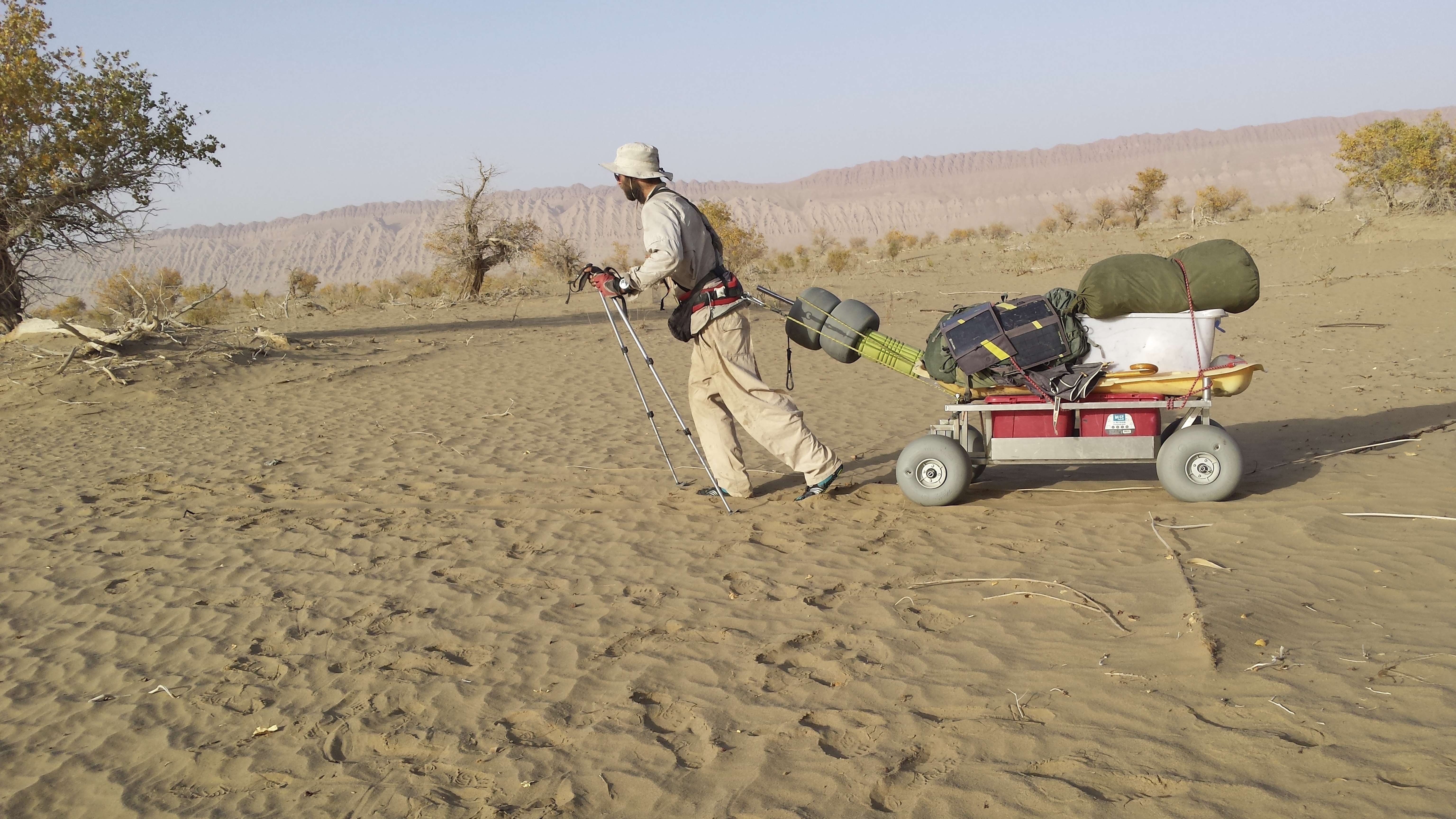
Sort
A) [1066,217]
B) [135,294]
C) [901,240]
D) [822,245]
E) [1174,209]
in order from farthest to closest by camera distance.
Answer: [822,245] < [1066,217] < [901,240] < [1174,209] < [135,294]

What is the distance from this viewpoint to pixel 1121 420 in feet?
19.8

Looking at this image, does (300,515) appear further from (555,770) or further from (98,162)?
(98,162)

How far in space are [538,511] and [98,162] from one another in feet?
40.2

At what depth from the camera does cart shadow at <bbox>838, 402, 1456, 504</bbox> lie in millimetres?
6801

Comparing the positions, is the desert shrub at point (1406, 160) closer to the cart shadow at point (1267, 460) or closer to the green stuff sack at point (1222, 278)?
the cart shadow at point (1267, 460)

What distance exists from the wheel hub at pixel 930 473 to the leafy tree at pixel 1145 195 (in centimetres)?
3127

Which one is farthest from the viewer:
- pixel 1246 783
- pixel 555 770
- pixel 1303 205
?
pixel 1303 205

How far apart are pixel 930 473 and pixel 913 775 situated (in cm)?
331

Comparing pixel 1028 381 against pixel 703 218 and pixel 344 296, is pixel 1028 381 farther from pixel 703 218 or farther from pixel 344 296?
pixel 344 296

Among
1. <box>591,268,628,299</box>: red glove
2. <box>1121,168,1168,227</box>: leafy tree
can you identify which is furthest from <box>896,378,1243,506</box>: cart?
<box>1121,168,1168,227</box>: leafy tree

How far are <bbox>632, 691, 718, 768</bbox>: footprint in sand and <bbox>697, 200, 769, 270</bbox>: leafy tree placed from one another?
26.7m

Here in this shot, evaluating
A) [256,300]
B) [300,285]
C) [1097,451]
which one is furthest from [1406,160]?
[256,300]

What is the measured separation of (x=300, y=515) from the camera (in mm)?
6770

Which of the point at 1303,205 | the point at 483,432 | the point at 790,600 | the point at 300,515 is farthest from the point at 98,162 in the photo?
the point at 1303,205
